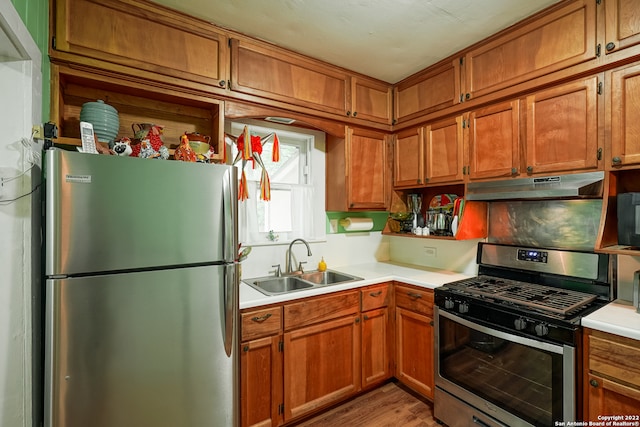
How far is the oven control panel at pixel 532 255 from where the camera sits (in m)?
2.01

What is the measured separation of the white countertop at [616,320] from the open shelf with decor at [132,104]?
2151 mm

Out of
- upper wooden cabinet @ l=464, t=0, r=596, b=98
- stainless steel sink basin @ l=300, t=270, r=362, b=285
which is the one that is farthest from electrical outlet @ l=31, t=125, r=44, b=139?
upper wooden cabinet @ l=464, t=0, r=596, b=98

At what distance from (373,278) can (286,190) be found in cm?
102

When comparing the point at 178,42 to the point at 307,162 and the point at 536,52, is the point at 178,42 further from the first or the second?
the point at 536,52

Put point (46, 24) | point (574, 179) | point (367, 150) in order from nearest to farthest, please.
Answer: point (46, 24) → point (574, 179) → point (367, 150)

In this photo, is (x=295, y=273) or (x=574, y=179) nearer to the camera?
(x=574, y=179)

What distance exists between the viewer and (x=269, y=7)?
68.9 inches

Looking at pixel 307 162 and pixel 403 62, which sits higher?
pixel 403 62

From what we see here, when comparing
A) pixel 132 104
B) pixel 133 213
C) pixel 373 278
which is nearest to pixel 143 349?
pixel 133 213

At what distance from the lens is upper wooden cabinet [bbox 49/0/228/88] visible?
1.52m

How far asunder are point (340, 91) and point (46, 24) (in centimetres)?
180

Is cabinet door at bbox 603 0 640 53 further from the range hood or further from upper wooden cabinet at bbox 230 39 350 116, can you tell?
upper wooden cabinet at bbox 230 39 350 116

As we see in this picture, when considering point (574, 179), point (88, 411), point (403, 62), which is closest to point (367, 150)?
point (403, 62)

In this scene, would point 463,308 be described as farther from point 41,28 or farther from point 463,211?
point 41,28
